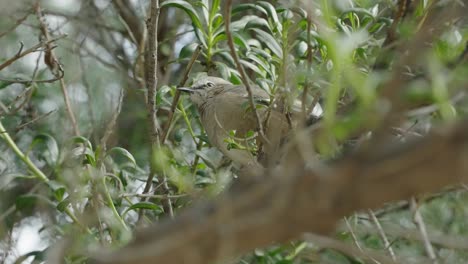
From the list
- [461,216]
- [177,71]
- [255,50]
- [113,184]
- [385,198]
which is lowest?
[461,216]

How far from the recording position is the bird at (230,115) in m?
3.64

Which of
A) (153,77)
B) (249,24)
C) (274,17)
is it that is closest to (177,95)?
(153,77)

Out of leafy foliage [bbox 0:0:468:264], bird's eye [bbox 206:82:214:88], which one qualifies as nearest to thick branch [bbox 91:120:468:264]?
leafy foliage [bbox 0:0:468:264]

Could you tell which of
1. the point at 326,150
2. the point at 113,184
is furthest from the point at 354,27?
the point at 326,150

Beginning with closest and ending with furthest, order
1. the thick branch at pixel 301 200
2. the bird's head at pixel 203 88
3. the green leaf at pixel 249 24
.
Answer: the thick branch at pixel 301 200 → the green leaf at pixel 249 24 → the bird's head at pixel 203 88

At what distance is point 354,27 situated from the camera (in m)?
3.42

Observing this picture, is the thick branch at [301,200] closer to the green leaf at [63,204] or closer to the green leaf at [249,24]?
the green leaf at [63,204]

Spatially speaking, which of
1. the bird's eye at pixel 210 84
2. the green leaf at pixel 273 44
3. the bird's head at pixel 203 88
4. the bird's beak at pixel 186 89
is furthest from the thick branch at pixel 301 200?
the bird's eye at pixel 210 84

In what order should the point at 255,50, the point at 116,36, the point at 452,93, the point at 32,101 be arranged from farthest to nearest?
the point at 116,36 < the point at 32,101 < the point at 255,50 < the point at 452,93

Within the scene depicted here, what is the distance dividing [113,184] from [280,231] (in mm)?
2247

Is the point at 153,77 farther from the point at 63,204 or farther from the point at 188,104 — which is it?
the point at 188,104

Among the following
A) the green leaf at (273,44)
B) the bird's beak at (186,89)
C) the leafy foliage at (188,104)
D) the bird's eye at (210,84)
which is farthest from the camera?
the bird's eye at (210,84)

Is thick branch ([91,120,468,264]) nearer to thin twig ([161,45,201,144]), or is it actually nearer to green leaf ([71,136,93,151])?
green leaf ([71,136,93,151])

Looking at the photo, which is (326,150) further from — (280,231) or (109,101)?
(109,101)
